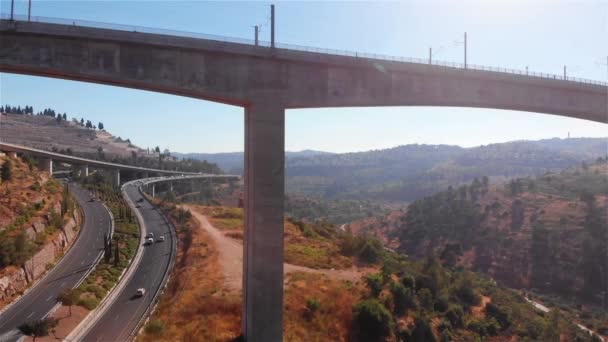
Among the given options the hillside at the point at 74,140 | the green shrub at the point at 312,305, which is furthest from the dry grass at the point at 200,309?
the hillside at the point at 74,140

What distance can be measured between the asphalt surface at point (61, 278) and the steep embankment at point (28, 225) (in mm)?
778

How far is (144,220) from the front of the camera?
157 ft

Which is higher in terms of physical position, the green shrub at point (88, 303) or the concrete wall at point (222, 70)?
the concrete wall at point (222, 70)

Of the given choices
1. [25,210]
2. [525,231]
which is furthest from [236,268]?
[525,231]

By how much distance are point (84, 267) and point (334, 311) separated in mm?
Answer: 23147

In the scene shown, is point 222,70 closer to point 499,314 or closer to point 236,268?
point 236,268

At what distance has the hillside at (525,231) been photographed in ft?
140

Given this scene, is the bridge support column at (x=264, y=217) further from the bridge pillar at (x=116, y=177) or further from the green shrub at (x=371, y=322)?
the bridge pillar at (x=116, y=177)

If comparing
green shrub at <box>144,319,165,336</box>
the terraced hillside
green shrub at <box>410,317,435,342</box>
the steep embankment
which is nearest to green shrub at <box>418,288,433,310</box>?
green shrub at <box>410,317,435,342</box>

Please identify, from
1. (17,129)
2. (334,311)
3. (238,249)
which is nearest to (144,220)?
(238,249)

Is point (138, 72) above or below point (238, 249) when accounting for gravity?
above

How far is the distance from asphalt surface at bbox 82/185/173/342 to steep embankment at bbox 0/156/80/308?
22.4 ft

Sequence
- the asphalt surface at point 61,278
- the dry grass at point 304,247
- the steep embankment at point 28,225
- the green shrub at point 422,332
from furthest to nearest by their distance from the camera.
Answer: the dry grass at point 304,247 → the steep embankment at point 28,225 → the asphalt surface at point 61,278 → the green shrub at point 422,332

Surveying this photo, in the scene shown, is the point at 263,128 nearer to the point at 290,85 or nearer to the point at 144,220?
the point at 290,85
